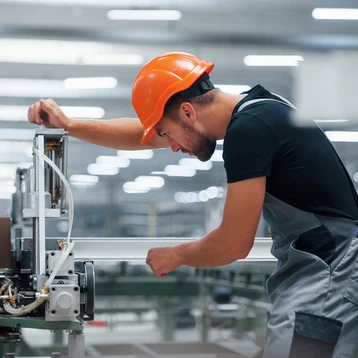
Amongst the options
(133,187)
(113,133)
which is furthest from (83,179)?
(113,133)

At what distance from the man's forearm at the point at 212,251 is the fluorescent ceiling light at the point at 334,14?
6.63ft

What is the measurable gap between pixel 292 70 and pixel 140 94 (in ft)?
5.39

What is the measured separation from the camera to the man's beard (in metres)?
1.85

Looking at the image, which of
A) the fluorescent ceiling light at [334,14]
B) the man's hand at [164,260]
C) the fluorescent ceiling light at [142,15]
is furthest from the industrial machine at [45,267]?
the fluorescent ceiling light at [334,14]

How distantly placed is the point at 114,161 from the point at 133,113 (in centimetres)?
26

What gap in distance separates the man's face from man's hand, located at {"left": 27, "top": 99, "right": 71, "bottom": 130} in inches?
20.2

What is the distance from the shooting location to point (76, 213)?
3154 millimetres

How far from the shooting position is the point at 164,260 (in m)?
1.85

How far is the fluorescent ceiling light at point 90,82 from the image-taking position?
10.3 feet

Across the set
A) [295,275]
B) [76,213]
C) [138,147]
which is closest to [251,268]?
[76,213]

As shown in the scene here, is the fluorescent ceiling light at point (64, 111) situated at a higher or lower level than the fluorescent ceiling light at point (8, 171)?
higher

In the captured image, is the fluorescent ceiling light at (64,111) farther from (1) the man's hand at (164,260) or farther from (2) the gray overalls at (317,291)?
(2) the gray overalls at (317,291)

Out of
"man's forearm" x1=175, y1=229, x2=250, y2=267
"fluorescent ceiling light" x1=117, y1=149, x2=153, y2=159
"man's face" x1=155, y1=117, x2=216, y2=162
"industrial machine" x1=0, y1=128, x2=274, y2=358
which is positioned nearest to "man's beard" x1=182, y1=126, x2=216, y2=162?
"man's face" x1=155, y1=117, x2=216, y2=162

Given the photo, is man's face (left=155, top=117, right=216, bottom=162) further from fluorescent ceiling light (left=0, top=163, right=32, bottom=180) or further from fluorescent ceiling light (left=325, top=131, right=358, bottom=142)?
fluorescent ceiling light (left=325, top=131, right=358, bottom=142)
